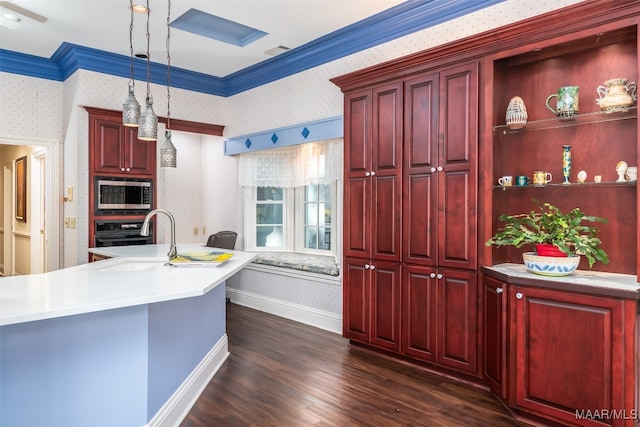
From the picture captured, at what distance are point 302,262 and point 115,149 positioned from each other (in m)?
2.44

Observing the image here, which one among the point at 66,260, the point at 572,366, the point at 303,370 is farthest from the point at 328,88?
the point at 66,260

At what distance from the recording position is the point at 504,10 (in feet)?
9.77

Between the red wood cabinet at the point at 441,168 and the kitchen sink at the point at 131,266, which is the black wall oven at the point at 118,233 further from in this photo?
the red wood cabinet at the point at 441,168

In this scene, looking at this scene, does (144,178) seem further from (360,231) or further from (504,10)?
(504,10)

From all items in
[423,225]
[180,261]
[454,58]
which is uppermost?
[454,58]

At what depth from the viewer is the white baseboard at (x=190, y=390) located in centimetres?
223

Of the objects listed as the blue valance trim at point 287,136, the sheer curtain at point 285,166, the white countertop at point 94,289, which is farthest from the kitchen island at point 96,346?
the sheer curtain at point 285,166

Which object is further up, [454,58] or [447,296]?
[454,58]

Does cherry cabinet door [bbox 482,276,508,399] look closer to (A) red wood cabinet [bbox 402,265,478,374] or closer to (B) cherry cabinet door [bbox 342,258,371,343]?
(A) red wood cabinet [bbox 402,265,478,374]

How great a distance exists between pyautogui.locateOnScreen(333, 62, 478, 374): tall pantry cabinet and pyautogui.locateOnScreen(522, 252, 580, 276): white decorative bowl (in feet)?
1.50

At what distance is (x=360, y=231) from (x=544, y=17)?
6.54ft

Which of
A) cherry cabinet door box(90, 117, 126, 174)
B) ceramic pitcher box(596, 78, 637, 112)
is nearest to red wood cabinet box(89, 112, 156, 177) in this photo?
cherry cabinet door box(90, 117, 126, 174)

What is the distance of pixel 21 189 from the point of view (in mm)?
6434

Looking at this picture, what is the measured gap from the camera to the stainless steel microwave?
4.49 metres
